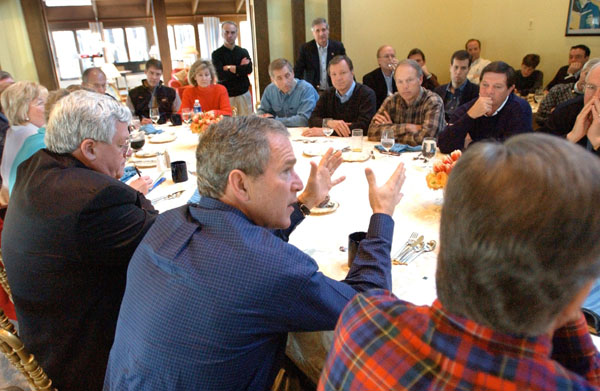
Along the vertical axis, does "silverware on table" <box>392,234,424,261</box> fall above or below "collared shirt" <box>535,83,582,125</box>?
below

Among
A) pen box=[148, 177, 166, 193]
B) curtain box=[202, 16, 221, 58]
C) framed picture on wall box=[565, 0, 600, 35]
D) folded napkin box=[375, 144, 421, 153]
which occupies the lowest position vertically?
pen box=[148, 177, 166, 193]

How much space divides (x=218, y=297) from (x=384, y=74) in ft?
14.6

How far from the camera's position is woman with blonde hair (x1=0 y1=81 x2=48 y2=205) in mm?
2703

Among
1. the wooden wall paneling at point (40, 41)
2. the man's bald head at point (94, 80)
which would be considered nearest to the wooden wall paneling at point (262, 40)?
the man's bald head at point (94, 80)

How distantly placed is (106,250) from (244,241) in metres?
0.63

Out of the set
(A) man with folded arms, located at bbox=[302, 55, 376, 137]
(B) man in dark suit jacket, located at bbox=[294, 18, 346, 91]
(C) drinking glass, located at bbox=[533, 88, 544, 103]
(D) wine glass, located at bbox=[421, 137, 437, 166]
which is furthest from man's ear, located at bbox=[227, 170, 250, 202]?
(C) drinking glass, located at bbox=[533, 88, 544, 103]

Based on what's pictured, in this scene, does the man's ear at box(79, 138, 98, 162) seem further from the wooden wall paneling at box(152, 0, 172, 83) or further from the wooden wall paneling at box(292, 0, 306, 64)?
the wooden wall paneling at box(152, 0, 172, 83)

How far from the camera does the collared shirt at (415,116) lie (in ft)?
9.04

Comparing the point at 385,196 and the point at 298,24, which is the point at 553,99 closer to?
the point at 298,24

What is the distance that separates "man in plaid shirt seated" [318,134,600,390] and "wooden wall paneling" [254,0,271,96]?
18.7 feet

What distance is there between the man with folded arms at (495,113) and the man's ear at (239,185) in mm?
1850

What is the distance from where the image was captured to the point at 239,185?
3.50 ft

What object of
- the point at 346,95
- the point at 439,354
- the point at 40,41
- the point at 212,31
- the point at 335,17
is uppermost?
the point at 212,31

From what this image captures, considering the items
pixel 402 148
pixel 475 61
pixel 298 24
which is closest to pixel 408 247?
pixel 402 148
